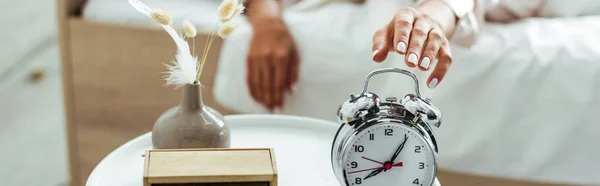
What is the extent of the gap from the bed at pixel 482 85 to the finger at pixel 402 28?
1.12 feet

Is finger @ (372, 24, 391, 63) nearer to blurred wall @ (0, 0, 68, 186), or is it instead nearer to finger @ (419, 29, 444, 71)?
finger @ (419, 29, 444, 71)

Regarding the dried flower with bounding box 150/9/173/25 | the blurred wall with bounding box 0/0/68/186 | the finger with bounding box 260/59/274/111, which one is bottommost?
the dried flower with bounding box 150/9/173/25

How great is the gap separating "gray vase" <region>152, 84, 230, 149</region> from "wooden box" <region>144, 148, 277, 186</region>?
0.05 meters

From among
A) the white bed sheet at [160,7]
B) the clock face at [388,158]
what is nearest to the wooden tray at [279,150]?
the clock face at [388,158]

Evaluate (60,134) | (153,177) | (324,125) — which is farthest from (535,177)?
(60,134)

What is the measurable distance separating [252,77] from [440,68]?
581 mm

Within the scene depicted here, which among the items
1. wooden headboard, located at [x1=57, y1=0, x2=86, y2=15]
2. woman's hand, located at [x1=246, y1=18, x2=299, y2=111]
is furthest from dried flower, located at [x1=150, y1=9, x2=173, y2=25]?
wooden headboard, located at [x1=57, y1=0, x2=86, y2=15]

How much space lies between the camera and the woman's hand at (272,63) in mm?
1559

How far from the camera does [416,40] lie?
106 cm

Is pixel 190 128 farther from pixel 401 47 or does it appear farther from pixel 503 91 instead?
pixel 503 91

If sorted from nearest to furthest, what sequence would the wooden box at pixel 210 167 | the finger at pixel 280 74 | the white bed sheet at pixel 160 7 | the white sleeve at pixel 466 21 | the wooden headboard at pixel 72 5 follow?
1. the wooden box at pixel 210 167
2. the white sleeve at pixel 466 21
3. the finger at pixel 280 74
4. the white bed sheet at pixel 160 7
5. the wooden headboard at pixel 72 5

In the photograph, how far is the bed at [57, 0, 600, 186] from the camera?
4.79ft

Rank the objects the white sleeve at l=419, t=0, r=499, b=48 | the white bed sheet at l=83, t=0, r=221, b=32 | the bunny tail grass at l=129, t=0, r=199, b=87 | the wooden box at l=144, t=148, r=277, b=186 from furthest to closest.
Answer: the white bed sheet at l=83, t=0, r=221, b=32 → the white sleeve at l=419, t=0, r=499, b=48 → the bunny tail grass at l=129, t=0, r=199, b=87 → the wooden box at l=144, t=148, r=277, b=186

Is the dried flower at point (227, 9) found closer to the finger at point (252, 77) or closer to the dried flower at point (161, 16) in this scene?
the dried flower at point (161, 16)
